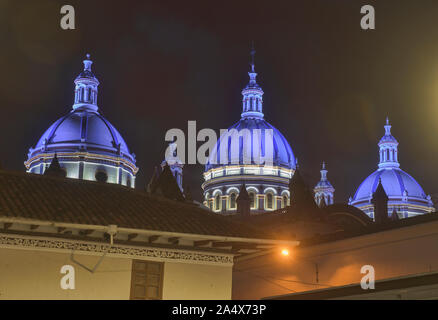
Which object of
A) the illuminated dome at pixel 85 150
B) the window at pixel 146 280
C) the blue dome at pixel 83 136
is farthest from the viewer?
the blue dome at pixel 83 136

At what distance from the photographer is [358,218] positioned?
5991 cm

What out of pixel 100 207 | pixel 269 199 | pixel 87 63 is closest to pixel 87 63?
pixel 87 63

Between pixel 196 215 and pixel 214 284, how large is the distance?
229 cm

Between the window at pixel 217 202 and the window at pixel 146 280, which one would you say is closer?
the window at pixel 146 280

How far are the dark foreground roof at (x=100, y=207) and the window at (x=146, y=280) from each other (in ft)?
4.33

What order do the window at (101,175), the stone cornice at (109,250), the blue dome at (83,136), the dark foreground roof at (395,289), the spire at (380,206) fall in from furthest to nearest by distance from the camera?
the blue dome at (83,136)
the window at (101,175)
the spire at (380,206)
the stone cornice at (109,250)
the dark foreground roof at (395,289)

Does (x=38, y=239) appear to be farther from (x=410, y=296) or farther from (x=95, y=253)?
(x=410, y=296)

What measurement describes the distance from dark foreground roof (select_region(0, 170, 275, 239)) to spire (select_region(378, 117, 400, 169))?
85.5 metres

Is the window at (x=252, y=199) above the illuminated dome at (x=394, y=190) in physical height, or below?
below

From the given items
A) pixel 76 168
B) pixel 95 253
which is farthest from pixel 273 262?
pixel 76 168

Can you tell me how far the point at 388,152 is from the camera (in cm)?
10788

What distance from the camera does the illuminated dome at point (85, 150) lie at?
8194 cm

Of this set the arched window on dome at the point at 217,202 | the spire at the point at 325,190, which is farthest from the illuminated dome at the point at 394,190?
the arched window on dome at the point at 217,202

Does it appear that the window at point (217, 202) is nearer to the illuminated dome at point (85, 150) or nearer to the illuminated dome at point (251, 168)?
the illuminated dome at point (251, 168)
